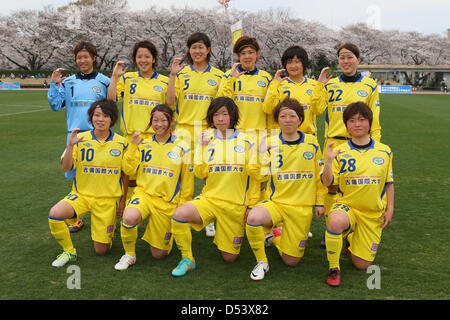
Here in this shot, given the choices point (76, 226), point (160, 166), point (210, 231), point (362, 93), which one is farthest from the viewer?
point (76, 226)

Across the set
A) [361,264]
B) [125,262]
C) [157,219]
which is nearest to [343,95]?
[361,264]

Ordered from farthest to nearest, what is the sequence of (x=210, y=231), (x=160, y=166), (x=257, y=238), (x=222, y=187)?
(x=210, y=231), (x=160, y=166), (x=222, y=187), (x=257, y=238)

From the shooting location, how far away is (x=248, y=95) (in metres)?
4.35

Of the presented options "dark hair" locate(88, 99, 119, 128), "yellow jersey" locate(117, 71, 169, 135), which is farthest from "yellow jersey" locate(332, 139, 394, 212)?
"dark hair" locate(88, 99, 119, 128)

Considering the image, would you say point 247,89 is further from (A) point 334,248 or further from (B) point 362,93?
(A) point 334,248

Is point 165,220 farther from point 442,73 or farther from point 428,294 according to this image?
point 442,73

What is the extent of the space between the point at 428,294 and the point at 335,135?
173 cm

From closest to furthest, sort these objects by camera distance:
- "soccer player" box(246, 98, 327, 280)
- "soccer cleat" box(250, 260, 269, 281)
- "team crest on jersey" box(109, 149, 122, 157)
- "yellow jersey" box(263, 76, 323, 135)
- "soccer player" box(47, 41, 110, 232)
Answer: "soccer cleat" box(250, 260, 269, 281)
"soccer player" box(246, 98, 327, 280)
"team crest on jersey" box(109, 149, 122, 157)
"yellow jersey" box(263, 76, 323, 135)
"soccer player" box(47, 41, 110, 232)

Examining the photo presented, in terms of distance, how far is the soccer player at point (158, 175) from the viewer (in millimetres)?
3801

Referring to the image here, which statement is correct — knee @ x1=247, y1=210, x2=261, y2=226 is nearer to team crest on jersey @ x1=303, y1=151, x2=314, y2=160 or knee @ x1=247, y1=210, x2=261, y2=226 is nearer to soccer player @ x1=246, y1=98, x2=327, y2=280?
soccer player @ x1=246, y1=98, x2=327, y2=280

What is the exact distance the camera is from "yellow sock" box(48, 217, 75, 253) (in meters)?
3.66

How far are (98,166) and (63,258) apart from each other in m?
0.91

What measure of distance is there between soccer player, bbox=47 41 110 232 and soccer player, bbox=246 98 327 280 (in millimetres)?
2226

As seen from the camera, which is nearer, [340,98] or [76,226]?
[340,98]
